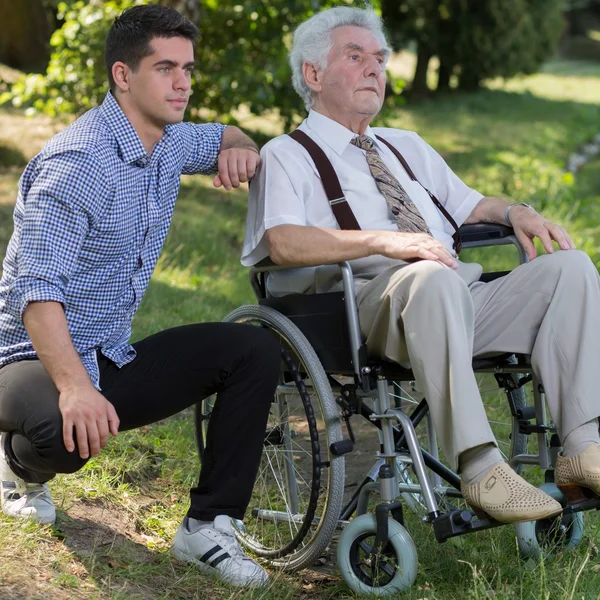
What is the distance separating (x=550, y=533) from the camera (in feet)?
9.80

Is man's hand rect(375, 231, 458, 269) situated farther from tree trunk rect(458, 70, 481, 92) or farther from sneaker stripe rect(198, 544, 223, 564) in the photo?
tree trunk rect(458, 70, 481, 92)

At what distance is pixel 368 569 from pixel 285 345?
73cm

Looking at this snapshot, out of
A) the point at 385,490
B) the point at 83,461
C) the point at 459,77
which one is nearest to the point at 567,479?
the point at 385,490

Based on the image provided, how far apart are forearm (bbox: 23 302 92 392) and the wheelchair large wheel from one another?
2.20 feet

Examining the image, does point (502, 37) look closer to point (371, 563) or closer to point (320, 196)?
point (320, 196)

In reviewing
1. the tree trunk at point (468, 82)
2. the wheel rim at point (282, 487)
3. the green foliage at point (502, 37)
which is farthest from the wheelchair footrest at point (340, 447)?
the tree trunk at point (468, 82)

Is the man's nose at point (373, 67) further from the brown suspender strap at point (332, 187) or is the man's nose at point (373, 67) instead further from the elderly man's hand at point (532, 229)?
the elderly man's hand at point (532, 229)

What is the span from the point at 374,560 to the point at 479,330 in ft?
2.45

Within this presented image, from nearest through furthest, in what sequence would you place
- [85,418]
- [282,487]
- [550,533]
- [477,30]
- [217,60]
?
1. [85,418]
2. [550,533]
3. [282,487]
4. [217,60]
5. [477,30]

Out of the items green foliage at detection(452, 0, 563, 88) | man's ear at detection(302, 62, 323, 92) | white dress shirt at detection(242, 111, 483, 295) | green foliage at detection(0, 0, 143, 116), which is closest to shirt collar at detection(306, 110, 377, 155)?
white dress shirt at detection(242, 111, 483, 295)

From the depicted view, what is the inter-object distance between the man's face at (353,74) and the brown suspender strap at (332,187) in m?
0.23

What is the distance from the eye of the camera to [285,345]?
3.15 metres

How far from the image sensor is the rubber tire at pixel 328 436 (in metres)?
2.84

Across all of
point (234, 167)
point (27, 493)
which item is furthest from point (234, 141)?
point (27, 493)
